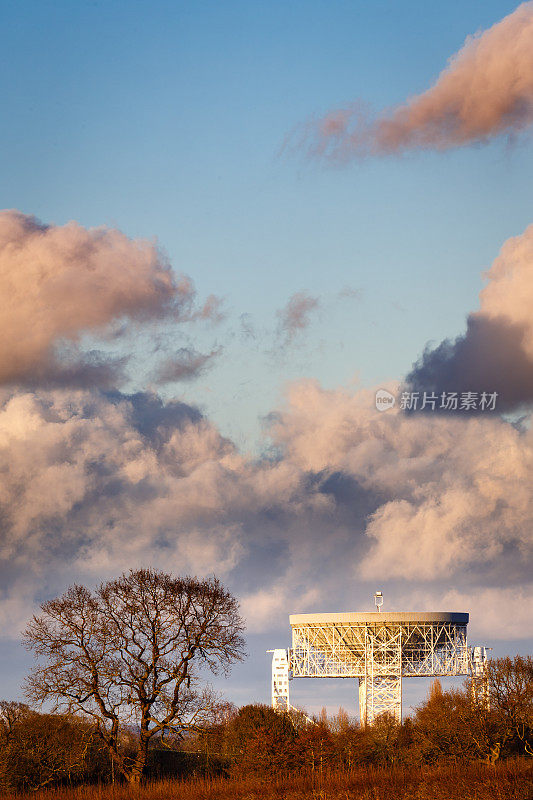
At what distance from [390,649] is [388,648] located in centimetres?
35

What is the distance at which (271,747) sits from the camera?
51.6 m

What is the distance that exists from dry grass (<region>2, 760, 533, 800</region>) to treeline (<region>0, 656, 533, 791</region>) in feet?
6.84

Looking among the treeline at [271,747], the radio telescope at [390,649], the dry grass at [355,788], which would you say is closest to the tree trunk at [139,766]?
the treeline at [271,747]

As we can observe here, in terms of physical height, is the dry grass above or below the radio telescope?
below

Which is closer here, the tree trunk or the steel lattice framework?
the tree trunk

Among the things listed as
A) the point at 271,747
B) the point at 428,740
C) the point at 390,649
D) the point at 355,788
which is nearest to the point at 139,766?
the point at 271,747

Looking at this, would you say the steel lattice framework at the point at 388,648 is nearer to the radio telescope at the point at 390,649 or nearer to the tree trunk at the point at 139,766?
the radio telescope at the point at 390,649

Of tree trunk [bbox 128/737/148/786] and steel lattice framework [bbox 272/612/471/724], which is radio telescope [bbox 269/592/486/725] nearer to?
steel lattice framework [bbox 272/612/471/724]

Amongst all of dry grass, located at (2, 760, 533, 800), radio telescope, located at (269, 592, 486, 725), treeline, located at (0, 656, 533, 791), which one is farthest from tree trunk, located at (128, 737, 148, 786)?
radio telescope, located at (269, 592, 486, 725)

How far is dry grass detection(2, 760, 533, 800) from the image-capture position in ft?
115

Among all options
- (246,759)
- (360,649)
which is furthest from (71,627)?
(360,649)

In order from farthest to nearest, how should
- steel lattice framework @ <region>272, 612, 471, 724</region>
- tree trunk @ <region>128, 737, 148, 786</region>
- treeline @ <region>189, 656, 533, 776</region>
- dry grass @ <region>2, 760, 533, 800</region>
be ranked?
steel lattice framework @ <region>272, 612, 471, 724</region>
tree trunk @ <region>128, 737, 148, 786</region>
treeline @ <region>189, 656, 533, 776</region>
dry grass @ <region>2, 760, 533, 800</region>

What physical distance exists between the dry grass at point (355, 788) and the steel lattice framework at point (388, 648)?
40792mm

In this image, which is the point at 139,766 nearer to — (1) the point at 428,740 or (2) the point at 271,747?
(2) the point at 271,747
